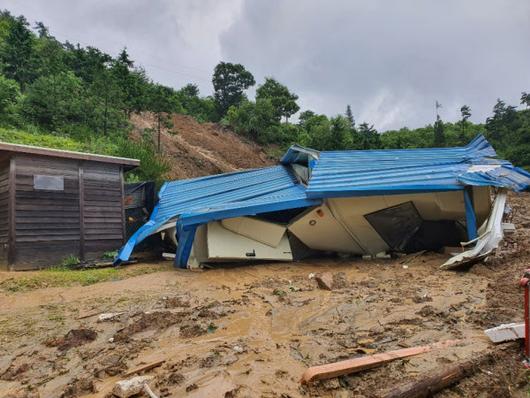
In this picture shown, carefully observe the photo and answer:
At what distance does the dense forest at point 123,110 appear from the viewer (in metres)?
15.7

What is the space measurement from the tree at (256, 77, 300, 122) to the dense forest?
0.09m

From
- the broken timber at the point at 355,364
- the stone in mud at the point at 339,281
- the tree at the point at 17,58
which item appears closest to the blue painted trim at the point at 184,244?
the stone in mud at the point at 339,281

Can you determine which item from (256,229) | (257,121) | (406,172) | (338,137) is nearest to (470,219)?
(406,172)

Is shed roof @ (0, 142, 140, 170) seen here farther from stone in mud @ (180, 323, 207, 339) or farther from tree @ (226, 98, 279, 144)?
tree @ (226, 98, 279, 144)

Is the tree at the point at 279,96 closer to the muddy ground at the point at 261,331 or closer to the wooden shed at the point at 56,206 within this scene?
the wooden shed at the point at 56,206

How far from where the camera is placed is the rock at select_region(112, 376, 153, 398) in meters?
2.48

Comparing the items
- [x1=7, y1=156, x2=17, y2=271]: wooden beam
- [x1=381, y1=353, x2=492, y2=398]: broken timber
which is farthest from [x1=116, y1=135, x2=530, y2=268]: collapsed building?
[x1=381, y1=353, x2=492, y2=398]: broken timber

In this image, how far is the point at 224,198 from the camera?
999cm

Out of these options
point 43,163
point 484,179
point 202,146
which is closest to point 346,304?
point 484,179

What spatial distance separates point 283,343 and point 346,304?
136 cm

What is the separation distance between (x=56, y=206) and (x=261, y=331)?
7445 millimetres

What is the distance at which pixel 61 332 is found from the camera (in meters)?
4.31

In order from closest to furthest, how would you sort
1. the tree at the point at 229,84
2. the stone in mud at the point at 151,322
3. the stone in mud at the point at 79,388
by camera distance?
the stone in mud at the point at 79,388, the stone in mud at the point at 151,322, the tree at the point at 229,84

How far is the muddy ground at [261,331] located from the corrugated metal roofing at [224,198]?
6.51ft
